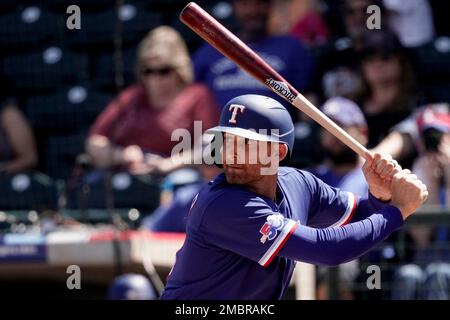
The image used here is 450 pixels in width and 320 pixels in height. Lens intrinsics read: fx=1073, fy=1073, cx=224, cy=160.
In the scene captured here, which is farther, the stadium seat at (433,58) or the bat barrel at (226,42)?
the stadium seat at (433,58)

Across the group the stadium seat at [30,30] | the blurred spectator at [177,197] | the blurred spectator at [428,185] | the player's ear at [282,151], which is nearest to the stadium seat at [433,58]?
the blurred spectator at [428,185]

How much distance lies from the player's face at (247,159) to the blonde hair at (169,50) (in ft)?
9.92

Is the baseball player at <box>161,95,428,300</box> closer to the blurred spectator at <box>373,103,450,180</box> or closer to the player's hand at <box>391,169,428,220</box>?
the player's hand at <box>391,169,428,220</box>

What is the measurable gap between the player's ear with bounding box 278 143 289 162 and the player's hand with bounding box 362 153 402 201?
312 mm

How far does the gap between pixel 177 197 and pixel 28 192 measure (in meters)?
1.49

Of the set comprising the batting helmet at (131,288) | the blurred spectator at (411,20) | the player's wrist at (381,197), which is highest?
the blurred spectator at (411,20)

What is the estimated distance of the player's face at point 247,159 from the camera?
12.0 feet

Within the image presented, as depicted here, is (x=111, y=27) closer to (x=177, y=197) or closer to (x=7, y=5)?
(x=7, y=5)

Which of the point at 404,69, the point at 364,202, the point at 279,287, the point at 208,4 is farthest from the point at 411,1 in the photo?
the point at 279,287

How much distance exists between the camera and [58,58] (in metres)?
7.68

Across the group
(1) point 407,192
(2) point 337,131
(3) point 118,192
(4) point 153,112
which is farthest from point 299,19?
(1) point 407,192

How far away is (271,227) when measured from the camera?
11.8ft

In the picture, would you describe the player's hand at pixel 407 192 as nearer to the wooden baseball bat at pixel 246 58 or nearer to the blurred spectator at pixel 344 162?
the wooden baseball bat at pixel 246 58

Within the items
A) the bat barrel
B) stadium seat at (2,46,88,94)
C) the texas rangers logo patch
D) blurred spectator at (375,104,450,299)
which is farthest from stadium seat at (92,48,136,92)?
the texas rangers logo patch
